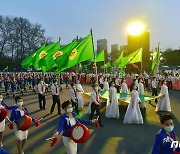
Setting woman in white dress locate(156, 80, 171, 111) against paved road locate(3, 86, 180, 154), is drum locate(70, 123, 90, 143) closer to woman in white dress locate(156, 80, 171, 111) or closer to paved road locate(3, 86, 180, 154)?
paved road locate(3, 86, 180, 154)

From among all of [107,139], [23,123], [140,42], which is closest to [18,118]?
[23,123]

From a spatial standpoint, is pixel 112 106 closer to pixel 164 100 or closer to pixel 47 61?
pixel 164 100

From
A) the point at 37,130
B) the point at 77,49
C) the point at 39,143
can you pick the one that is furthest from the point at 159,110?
the point at 39,143

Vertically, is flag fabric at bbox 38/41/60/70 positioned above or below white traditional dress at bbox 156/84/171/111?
above

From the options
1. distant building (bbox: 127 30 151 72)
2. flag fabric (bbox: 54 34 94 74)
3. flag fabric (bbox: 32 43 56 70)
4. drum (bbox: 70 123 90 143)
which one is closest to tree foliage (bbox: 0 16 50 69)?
distant building (bbox: 127 30 151 72)

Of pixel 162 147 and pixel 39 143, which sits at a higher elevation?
pixel 162 147

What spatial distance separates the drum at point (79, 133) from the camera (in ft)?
17.6

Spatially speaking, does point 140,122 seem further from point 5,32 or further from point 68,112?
point 5,32

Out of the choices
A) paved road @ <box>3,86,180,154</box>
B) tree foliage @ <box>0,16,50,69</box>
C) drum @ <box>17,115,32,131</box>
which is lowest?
A: paved road @ <box>3,86,180,154</box>

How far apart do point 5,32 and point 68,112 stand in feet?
192

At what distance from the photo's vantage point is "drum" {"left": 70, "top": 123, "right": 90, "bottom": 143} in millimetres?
5352

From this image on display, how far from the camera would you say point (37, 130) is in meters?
10.8

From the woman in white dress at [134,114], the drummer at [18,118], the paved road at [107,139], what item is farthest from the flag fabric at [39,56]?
the drummer at [18,118]

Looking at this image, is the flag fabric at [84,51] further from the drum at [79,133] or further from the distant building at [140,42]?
the distant building at [140,42]
